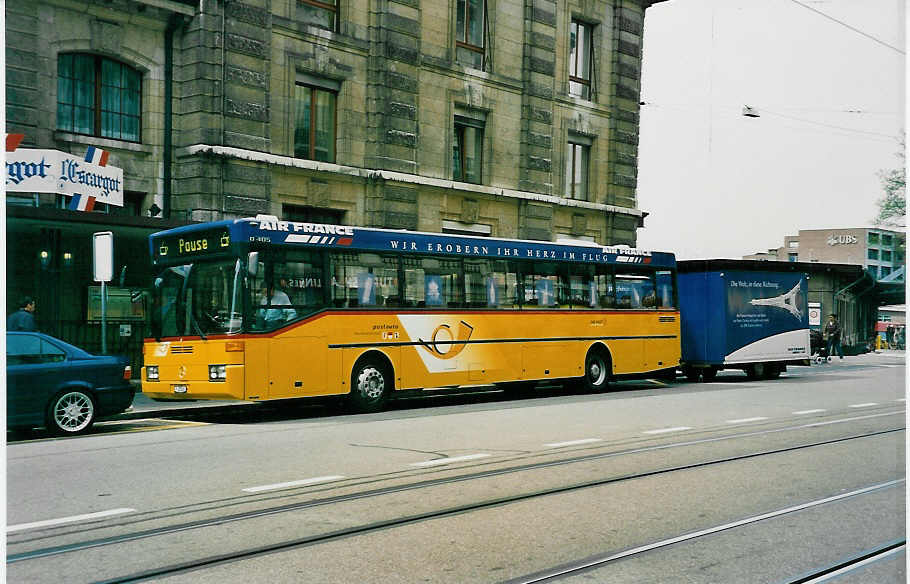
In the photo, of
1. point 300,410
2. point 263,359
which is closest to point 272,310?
point 263,359

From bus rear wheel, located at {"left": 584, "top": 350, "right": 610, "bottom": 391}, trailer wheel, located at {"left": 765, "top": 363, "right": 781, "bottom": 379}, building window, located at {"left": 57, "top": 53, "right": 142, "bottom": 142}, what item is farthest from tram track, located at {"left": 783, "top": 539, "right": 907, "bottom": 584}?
trailer wheel, located at {"left": 765, "top": 363, "right": 781, "bottom": 379}

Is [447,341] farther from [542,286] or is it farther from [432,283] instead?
[542,286]

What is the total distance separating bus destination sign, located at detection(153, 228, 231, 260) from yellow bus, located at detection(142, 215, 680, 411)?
26mm

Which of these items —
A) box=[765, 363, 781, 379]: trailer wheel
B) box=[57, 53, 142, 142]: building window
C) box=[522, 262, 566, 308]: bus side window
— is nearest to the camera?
box=[522, 262, 566, 308]: bus side window

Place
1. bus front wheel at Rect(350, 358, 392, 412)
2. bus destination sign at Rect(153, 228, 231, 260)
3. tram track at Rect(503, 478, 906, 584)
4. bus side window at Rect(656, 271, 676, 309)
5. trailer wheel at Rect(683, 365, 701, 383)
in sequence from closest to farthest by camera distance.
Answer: tram track at Rect(503, 478, 906, 584) → bus destination sign at Rect(153, 228, 231, 260) → bus front wheel at Rect(350, 358, 392, 412) → bus side window at Rect(656, 271, 676, 309) → trailer wheel at Rect(683, 365, 701, 383)

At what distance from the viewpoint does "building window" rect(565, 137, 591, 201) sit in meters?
31.8

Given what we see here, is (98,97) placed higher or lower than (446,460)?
higher

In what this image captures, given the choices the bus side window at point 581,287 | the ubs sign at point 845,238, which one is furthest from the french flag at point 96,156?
the ubs sign at point 845,238

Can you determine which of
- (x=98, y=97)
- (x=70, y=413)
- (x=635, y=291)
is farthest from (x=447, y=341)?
(x=98, y=97)

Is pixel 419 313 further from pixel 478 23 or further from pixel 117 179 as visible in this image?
pixel 478 23

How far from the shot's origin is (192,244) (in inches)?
612

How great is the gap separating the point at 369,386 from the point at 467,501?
8.73m

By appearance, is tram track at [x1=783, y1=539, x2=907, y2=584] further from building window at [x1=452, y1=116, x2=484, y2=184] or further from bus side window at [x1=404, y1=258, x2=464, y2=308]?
building window at [x1=452, y1=116, x2=484, y2=184]

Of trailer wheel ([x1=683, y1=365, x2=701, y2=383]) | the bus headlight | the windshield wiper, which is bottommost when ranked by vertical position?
trailer wheel ([x1=683, y1=365, x2=701, y2=383])
